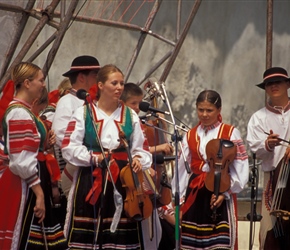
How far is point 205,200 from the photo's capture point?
812cm

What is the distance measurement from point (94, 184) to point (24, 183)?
59cm

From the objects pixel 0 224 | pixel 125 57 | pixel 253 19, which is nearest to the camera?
pixel 0 224

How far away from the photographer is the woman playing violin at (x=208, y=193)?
8039 mm

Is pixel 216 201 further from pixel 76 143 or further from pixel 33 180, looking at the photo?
pixel 33 180

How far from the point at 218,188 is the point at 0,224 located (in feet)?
5.85

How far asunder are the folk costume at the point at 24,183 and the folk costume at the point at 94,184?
28 cm

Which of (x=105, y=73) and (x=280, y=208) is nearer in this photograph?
(x=105, y=73)

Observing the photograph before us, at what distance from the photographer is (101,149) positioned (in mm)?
7254

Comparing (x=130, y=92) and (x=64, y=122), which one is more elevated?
(x=130, y=92)

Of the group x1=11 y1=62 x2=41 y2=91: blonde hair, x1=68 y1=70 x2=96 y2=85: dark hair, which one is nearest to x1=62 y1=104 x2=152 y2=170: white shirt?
x1=11 y1=62 x2=41 y2=91: blonde hair

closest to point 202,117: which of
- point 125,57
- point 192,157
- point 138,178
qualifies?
point 192,157

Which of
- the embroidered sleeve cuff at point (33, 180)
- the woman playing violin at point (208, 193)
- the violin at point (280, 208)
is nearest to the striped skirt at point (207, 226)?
the woman playing violin at point (208, 193)

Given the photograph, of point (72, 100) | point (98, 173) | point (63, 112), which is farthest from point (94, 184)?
point (72, 100)

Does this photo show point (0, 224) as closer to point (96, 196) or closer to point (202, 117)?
point (96, 196)
